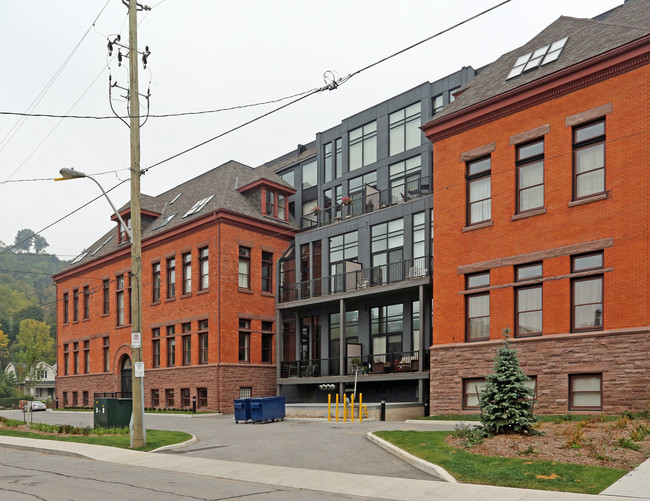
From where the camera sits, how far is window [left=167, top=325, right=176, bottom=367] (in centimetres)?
3997

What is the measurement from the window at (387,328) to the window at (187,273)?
11442 mm

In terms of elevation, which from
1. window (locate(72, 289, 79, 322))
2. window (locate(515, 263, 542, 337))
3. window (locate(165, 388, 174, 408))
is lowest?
window (locate(165, 388, 174, 408))

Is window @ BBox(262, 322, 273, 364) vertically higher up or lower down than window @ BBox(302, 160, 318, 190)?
lower down

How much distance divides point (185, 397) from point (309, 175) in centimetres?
1539

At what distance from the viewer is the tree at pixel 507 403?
15.7 metres

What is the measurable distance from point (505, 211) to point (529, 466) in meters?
13.3

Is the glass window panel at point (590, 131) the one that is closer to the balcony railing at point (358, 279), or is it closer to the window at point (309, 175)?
the balcony railing at point (358, 279)

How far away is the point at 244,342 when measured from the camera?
3775 cm

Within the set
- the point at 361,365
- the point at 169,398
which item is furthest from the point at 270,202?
the point at 169,398

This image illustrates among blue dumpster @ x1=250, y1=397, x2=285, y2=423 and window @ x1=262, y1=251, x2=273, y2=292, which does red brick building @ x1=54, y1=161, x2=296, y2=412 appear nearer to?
window @ x1=262, y1=251, x2=273, y2=292

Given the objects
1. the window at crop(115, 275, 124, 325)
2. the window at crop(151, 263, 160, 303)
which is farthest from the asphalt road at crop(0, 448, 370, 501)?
the window at crop(115, 275, 124, 325)

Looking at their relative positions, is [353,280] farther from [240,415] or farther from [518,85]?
[518,85]

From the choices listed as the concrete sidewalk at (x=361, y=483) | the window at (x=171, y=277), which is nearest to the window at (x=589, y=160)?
the concrete sidewalk at (x=361, y=483)

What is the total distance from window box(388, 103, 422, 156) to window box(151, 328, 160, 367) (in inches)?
724
